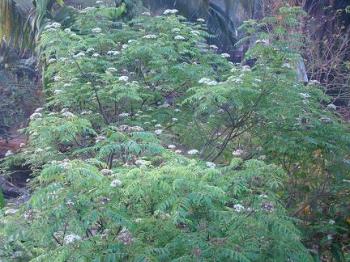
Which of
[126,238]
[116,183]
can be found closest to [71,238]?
[126,238]

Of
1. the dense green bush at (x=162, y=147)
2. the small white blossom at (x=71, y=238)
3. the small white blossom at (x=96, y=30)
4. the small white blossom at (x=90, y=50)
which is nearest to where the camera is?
the small white blossom at (x=71, y=238)

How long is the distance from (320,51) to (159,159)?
8.78 metres

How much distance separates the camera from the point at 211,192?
438cm

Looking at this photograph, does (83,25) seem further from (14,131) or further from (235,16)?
(235,16)

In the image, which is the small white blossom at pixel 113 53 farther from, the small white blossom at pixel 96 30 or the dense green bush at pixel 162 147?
the small white blossom at pixel 96 30

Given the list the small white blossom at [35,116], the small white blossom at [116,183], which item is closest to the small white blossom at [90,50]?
the small white blossom at [35,116]

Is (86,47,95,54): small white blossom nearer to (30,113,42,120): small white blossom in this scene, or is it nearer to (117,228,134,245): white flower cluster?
(30,113,42,120): small white blossom

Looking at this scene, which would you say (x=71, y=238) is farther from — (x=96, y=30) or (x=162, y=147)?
(x=96, y=30)

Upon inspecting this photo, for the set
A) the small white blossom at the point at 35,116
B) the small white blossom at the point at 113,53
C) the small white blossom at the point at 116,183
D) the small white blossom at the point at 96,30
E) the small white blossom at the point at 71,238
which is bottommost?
the small white blossom at the point at 35,116

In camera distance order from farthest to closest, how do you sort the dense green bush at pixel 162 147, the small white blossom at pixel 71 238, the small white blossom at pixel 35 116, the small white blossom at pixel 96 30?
the small white blossom at pixel 96 30, the small white blossom at pixel 35 116, the dense green bush at pixel 162 147, the small white blossom at pixel 71 238

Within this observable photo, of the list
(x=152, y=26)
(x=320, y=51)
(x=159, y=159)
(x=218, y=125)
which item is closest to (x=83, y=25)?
(x=152, y=26)

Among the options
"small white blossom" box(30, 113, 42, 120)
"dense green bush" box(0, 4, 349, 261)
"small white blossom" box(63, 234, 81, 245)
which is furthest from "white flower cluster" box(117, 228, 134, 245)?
"small white blossom" box(30, 113, 42, 120)

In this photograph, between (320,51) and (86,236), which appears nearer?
(86,236)

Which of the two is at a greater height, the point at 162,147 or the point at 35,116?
the point at 162,147
